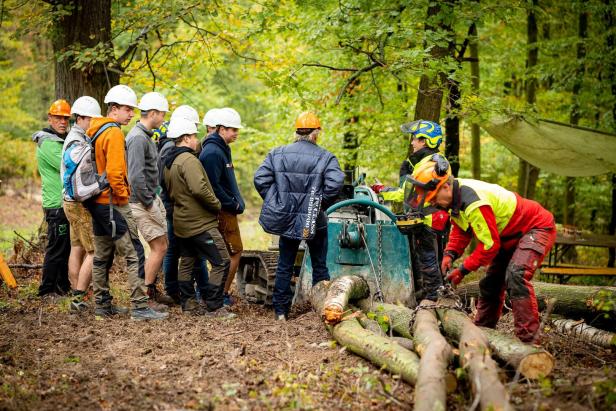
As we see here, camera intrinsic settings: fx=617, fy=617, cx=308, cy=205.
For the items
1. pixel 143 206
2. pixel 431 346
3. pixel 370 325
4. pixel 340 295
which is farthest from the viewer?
pixel 143 206

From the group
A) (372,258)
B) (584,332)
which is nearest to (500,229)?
(584,332)

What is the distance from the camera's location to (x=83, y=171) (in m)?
6.51

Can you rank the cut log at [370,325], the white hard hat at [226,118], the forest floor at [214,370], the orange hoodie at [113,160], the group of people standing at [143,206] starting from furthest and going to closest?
the white hard hat at [226,118] < the group of people standing at [143,206] < the orange hoodie at [113,160] < the cut log at [370,325] < the forest floor at [214,370]

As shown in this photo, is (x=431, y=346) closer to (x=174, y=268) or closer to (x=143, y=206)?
(x=143, y=206)

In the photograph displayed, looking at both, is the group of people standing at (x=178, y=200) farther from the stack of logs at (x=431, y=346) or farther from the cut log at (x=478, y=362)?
the cut log at (x=478, y=362)

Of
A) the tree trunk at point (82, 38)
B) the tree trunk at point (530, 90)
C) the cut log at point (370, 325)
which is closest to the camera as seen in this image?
the cut log at point (370, 325)

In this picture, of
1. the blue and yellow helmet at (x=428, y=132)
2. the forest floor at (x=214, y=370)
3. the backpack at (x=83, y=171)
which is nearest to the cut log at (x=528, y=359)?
the forest floor at (x=214, y=370)

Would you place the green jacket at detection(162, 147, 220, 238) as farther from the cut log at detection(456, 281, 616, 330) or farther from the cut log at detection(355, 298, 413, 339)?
the cut log at detection(456, 281, 616, 330)

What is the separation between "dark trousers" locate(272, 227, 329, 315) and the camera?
6855 mm

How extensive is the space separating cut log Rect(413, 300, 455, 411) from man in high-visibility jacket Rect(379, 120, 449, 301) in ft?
5.13

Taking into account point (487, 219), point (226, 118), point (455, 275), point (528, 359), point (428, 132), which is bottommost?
point (528, 359)

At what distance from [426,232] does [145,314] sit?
3223 millimetres

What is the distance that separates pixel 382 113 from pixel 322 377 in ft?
29.0

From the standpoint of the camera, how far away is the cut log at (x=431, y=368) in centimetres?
378
